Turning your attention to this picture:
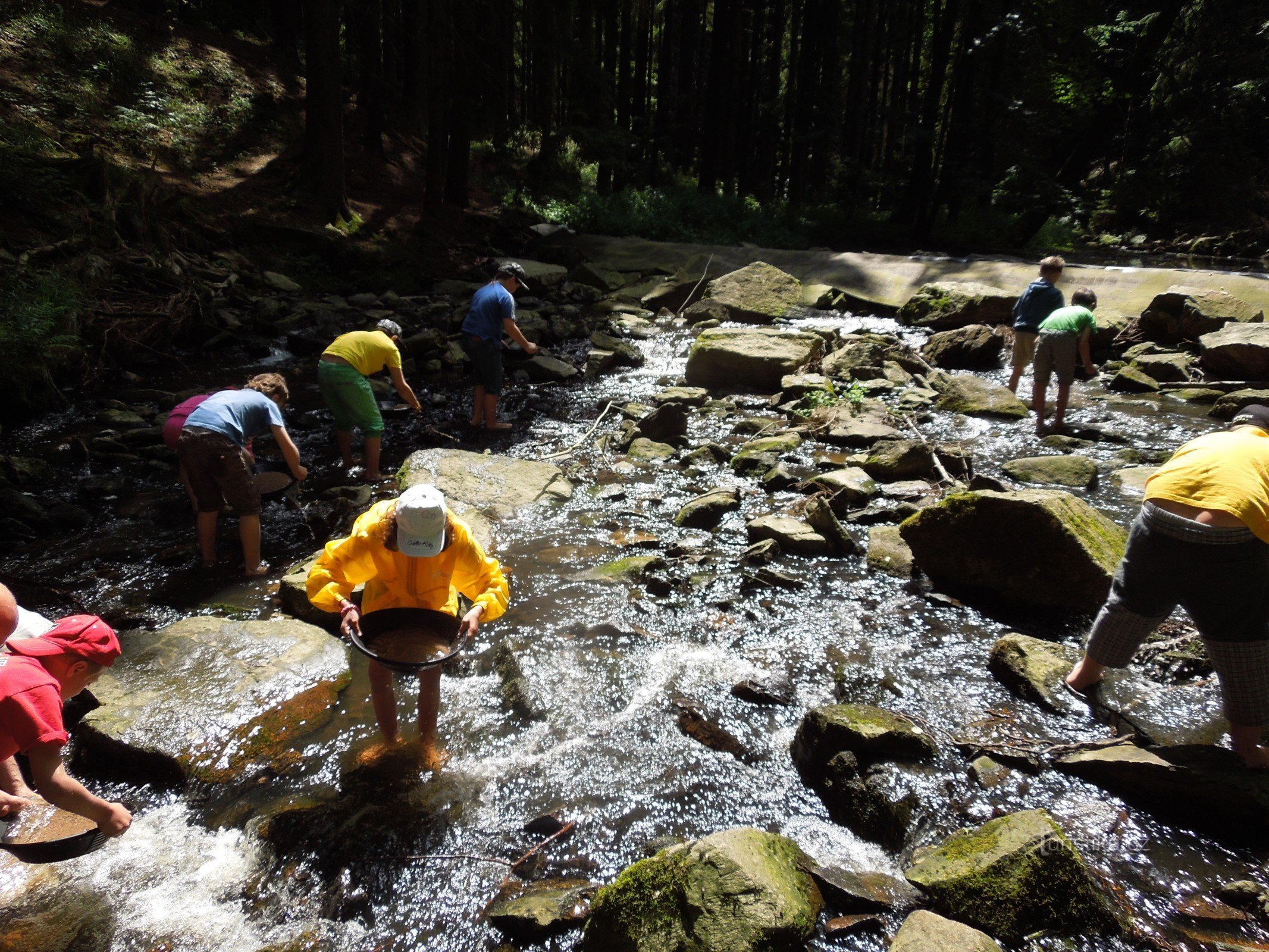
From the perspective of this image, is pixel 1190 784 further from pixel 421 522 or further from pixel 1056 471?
pixel 1056 471

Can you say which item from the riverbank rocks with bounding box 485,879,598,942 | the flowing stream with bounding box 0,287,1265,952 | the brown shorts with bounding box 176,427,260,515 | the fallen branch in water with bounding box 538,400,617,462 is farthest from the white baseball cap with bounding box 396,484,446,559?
the fallen branch in water with bounding box 538,400,617,462

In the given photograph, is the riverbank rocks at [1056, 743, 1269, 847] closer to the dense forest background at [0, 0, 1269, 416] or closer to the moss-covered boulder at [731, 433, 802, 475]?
the moss-covered boulder at [731, 433, 802, 475]

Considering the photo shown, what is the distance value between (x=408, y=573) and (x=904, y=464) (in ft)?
18.2

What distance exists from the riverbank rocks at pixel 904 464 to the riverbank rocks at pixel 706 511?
173cm

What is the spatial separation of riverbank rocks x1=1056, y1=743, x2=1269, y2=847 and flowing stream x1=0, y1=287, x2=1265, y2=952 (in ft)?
0.32

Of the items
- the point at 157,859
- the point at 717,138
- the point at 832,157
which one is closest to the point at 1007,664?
the point at 157,859

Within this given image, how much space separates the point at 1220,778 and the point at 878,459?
4.53 meters

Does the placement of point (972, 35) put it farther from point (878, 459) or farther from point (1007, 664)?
point (1007, 664)

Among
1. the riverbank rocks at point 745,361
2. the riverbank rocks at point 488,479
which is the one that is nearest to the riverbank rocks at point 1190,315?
the riverbank rocks at point 745,361

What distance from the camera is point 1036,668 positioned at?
4320mm


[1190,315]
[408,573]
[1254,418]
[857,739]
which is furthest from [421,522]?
[1190,315]

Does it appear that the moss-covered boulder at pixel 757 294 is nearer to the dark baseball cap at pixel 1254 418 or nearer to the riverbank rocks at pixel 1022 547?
the riverbank rocks at pixel 1022 547

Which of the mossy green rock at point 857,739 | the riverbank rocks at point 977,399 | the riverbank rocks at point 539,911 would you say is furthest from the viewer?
the riverbank rocks at point 977,399

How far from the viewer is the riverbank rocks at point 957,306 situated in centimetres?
1327
